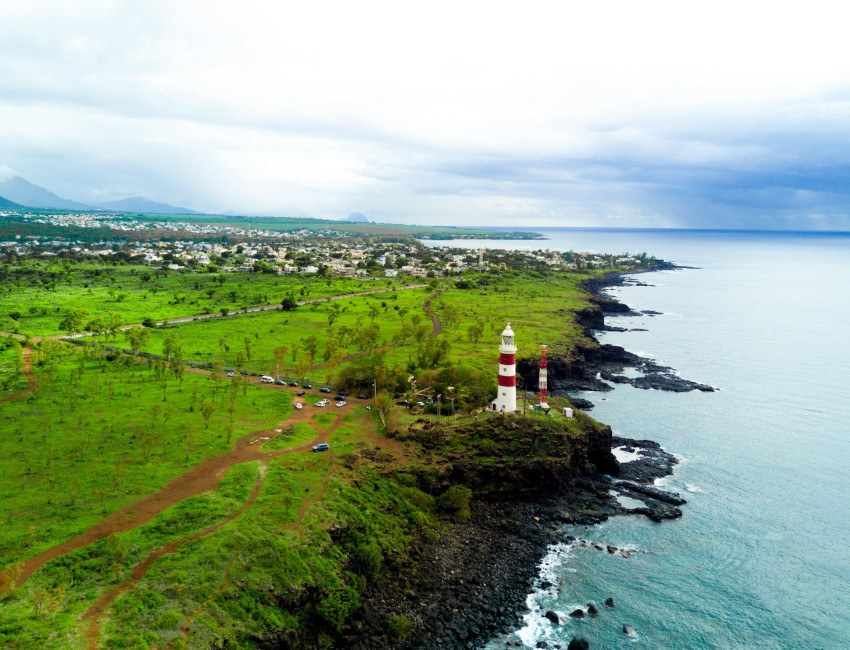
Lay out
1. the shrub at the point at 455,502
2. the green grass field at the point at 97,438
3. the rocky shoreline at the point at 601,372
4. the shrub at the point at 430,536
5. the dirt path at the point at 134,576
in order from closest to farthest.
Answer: the dirt path at the point at 134,576
the green grass field at the point at 97,438
the shrub at the point at 430,536
the shrub at the point at 455,502
the rocky shoreline at the point at 601,372

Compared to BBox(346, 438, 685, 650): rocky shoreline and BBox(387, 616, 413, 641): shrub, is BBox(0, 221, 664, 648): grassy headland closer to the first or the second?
BBox(387, 616, 413, 641): shrub

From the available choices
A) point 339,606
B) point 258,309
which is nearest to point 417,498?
point 339,606

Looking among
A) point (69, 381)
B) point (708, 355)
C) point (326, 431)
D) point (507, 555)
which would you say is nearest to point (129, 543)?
point (326, 431)

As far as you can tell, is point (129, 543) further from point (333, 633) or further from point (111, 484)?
point (333, 633)

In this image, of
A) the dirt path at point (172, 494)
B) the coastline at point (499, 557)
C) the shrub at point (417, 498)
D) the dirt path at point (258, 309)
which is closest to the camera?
the dirt path at point (172, 494)

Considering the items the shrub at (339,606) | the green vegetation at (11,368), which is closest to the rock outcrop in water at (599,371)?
the shrub at (339,606)

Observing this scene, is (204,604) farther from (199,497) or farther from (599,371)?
(599,371)

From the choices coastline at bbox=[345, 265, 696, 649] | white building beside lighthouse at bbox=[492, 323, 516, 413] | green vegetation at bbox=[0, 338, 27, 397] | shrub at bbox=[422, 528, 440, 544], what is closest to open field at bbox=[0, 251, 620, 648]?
shrub at bbox=[422, 528, 440, 544]

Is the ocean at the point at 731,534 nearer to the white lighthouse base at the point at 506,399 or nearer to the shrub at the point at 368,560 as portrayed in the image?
the shrub at the point at 368,560
